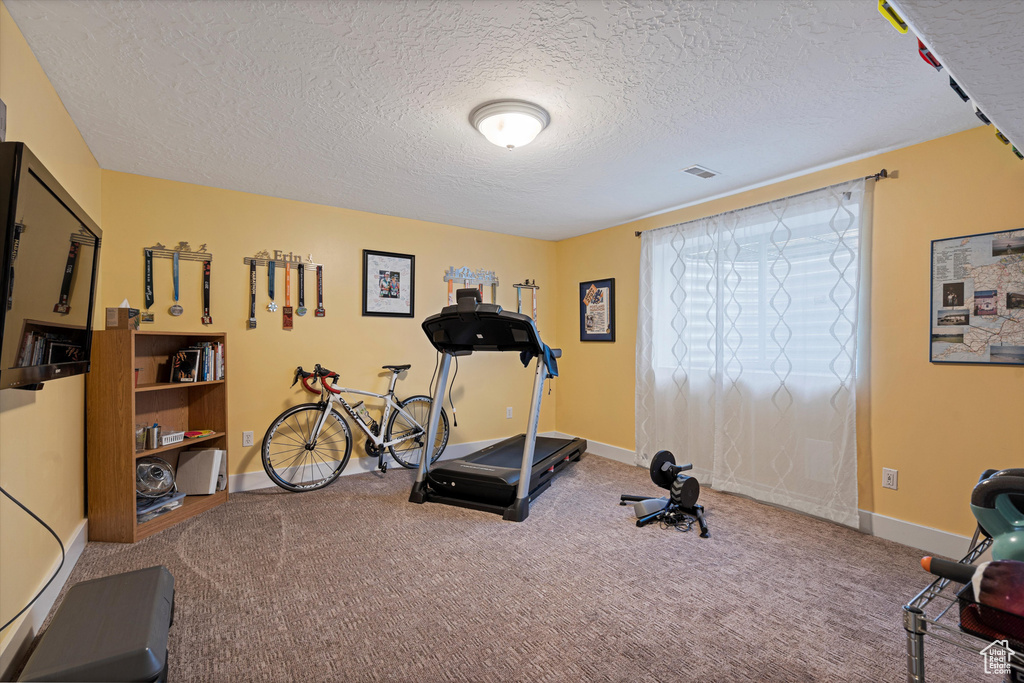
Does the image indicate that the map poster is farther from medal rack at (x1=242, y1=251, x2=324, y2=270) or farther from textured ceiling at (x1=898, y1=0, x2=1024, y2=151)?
medal rack at (x1=242, y1=251, x2=324, y2=270)

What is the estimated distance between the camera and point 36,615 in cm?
188

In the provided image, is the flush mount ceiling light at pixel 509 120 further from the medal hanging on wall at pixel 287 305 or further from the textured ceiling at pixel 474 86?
the medal hanging on wall at pixel 287 305

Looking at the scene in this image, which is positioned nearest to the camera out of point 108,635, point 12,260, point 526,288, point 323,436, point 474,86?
point 12,260

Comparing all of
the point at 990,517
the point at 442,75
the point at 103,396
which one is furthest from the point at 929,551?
the point at 103,396

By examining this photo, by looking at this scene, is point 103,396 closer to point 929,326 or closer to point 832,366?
point 832,366

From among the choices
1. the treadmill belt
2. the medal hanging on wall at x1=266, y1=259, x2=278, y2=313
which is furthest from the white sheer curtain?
the medal hanging on wall at x1=266, y1=259, x2=278, y2=313

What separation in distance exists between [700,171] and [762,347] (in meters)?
1.34

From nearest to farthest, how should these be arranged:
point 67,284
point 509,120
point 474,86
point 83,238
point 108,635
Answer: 1. point 108,635
2. point 67,284
3. point 83,238
4. point 474,86
5. point 509,120

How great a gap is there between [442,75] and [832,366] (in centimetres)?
289

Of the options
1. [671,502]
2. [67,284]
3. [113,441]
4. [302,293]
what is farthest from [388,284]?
[671,502]

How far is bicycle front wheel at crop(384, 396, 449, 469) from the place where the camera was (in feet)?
13.8

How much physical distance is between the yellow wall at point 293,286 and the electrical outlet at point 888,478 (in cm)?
322

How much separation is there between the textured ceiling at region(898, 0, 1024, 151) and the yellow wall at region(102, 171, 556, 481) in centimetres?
383

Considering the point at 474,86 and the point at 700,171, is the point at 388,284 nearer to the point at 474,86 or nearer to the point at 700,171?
the point at 474,86
